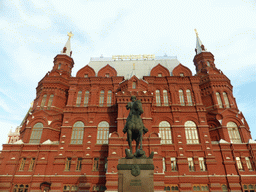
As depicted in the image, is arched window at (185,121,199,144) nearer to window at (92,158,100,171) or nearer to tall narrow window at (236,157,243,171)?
tall narrow window at (236,157,243,171)

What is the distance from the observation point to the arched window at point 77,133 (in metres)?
28.0

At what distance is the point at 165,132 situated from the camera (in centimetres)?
2812

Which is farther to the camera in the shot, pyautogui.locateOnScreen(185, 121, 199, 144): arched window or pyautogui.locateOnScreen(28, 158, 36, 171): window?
pyautogui.locateOnScreen(185, 121, 199, 144): arched window

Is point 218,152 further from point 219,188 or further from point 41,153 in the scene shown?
point 41,153

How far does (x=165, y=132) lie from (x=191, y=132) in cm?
398

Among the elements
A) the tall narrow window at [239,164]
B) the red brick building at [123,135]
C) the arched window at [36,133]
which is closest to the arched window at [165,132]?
the red brick building at [123,135]

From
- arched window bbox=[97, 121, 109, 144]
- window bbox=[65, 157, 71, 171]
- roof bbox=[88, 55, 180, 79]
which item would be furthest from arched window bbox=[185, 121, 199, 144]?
window bbox=[65, 157, 71, 171]

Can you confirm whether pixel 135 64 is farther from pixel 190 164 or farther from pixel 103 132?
pixel 190 164

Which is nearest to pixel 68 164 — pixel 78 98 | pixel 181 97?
pixel 78 98

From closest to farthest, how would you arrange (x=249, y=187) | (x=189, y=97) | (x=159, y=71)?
(x=249, y=187) → (x=189, y=97) → (x=159, y=71)

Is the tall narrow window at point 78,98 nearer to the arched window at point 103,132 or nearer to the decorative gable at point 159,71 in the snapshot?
the arched window at point 103,132

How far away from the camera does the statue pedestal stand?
35.1 ft

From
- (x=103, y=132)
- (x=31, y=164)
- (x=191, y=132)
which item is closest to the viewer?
(x=31, y=164)

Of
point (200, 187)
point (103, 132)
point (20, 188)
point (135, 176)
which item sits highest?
point (103, 132)
